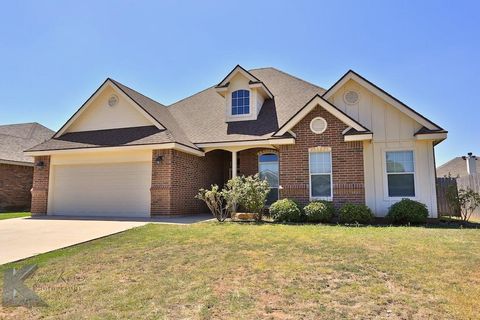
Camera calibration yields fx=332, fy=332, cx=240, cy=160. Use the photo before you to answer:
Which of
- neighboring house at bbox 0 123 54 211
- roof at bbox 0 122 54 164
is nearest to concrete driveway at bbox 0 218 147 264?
neighboring house at bbox 0 123 54 211

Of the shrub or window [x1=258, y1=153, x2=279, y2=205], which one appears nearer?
the shrub

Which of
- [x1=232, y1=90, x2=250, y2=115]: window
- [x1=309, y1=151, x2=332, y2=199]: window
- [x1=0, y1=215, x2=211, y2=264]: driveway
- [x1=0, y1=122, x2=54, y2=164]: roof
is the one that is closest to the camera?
A: [x1=0, y1=215, x2=211, y2=264]: driveway

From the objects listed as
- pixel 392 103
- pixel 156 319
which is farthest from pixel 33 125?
pixel 156 319

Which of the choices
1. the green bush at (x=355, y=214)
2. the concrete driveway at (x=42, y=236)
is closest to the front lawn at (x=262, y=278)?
→ the concrete driveway at (x=42, y=236)

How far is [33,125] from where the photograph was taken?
27266 mm

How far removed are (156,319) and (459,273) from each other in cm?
469

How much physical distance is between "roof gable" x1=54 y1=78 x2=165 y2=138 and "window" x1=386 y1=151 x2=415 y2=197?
1034 cm

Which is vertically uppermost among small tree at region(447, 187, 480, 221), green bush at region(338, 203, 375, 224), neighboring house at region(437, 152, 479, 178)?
neighboring house at region(437, 152, 479, 178)

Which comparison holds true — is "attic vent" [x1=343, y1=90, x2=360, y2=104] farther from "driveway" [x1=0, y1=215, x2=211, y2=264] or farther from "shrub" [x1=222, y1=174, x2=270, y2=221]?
"driveway" [x1=0, y1=215, x2=211, y2=264]

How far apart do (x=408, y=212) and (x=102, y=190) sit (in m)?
12.7

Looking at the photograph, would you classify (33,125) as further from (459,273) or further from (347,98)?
(459,273)

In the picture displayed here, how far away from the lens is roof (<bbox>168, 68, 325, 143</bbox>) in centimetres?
1558

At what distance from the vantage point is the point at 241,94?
17.0m

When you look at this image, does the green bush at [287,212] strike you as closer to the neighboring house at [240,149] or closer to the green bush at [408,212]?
the neighboring house at [240,149]
